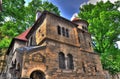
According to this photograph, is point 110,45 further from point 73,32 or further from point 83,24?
point 73,32

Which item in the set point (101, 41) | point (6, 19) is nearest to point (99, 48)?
point (101, 41)

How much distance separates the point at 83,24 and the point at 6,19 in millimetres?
14947

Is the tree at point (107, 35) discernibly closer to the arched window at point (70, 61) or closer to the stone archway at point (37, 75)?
the arched window at point (70, 61)

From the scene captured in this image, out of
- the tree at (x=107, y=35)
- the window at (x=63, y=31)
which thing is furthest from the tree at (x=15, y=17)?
the tree at (x=107, y=35)

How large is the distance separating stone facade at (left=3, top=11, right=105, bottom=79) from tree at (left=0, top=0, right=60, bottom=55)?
561 centimetres

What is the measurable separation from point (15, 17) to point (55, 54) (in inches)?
639

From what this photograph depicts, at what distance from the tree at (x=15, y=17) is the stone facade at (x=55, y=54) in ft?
18.4

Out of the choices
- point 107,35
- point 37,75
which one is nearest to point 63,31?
point 37,75

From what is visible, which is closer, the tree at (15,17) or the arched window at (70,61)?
the arched window at (70,61)

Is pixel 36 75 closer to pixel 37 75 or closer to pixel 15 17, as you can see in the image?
pixel 37 75

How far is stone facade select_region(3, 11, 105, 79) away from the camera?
39.7 ft

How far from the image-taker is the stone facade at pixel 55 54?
12102 mm

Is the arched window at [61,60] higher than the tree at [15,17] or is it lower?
lower

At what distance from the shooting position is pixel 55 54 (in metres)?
13.5
